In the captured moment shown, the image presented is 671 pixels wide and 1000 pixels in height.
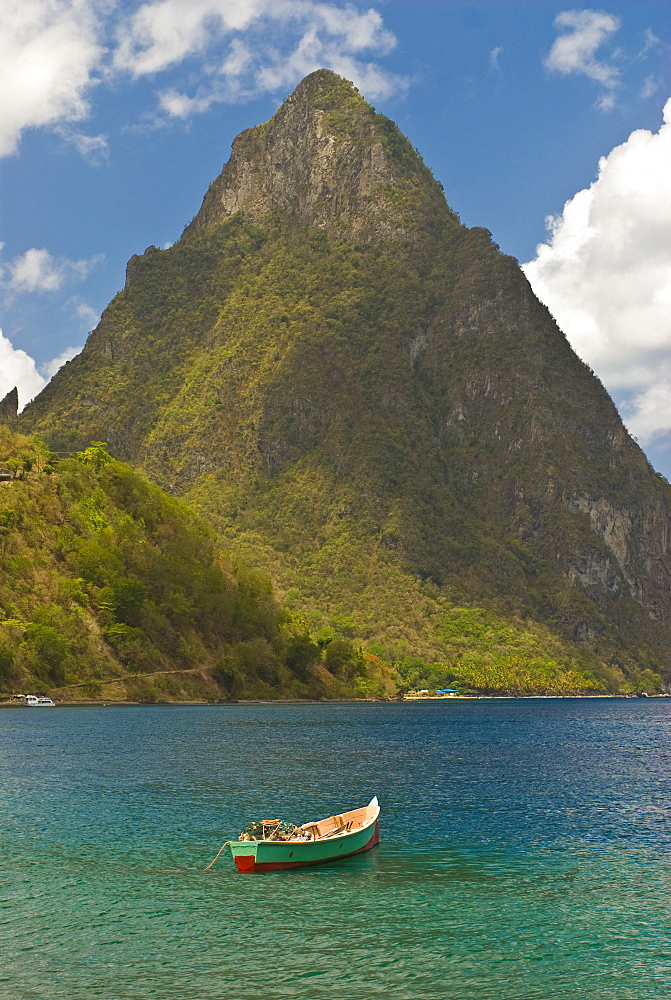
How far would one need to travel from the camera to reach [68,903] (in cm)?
3800

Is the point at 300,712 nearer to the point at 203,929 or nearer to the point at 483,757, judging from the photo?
the point at 483,757

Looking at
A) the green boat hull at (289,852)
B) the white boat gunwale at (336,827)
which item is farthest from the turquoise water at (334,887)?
the white boat gunwale at (336,827)

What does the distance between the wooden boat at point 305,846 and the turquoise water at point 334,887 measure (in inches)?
24.1

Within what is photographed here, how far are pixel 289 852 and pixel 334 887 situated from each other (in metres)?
2.95

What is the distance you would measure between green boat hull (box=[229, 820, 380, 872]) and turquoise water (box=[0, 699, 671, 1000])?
0.55m

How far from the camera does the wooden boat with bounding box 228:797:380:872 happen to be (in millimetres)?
42031

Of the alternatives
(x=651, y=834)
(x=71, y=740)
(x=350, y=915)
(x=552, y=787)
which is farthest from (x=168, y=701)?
(x=350, y=915)

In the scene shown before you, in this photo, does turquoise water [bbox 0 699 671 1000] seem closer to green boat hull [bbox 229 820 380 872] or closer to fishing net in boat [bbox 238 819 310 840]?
green boat hull [bbox 229 820 380 872]

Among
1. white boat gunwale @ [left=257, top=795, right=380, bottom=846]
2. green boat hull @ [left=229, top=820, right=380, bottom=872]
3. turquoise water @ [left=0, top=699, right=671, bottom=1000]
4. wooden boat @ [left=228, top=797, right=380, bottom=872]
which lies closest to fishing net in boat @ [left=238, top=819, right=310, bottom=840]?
wooden boat @ [left=228, top=797, right=380, bottom=872]

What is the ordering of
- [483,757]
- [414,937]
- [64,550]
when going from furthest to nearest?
[64,550] → [483,757] → [414,937]

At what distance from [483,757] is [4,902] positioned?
71099mm

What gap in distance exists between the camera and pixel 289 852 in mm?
42594

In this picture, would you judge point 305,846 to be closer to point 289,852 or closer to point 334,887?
point 289,852

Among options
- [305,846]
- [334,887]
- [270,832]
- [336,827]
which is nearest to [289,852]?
[305,846]
